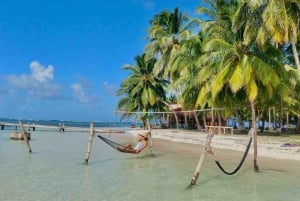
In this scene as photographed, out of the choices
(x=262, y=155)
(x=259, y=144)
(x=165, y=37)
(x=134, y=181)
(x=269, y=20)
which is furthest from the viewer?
(x=165, y=37)

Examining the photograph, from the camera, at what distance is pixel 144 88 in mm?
36375

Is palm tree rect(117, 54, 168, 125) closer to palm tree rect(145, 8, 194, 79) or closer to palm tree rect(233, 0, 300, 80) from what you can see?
palm tree rect(145, 8, 194, 79)

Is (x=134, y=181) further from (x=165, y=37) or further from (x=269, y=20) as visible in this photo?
(x=165, y=37)

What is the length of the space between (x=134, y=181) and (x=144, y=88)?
25.2 m

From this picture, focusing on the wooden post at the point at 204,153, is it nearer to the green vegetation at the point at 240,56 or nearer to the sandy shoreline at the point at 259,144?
the green vegetation at the point at 240,56

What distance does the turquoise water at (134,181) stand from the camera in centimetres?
931

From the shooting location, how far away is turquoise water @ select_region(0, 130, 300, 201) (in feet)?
30.6

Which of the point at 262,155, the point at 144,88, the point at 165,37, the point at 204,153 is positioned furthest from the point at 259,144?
the point at 144,88

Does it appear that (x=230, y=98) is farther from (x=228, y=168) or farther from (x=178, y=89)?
(x=178, y=89)

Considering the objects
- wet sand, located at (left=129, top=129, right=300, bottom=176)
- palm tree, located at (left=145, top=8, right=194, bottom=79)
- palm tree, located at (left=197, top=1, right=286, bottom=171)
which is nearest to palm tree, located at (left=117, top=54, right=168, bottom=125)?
palm tree, located at (left=145, top=8, right=194, bottom=79)

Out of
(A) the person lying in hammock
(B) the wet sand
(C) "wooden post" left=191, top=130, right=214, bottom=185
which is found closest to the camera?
(C) "wooden post" left=191, top=130, right=214, bottom=185

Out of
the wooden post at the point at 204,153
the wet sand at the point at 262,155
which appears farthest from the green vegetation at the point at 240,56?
the wooden post at the point at 204,153

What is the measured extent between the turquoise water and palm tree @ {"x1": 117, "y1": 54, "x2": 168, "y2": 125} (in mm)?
19835

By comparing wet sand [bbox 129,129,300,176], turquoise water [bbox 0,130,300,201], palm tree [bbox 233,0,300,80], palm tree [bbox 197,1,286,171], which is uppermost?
palm tree [bbox 233,0,300,80]
